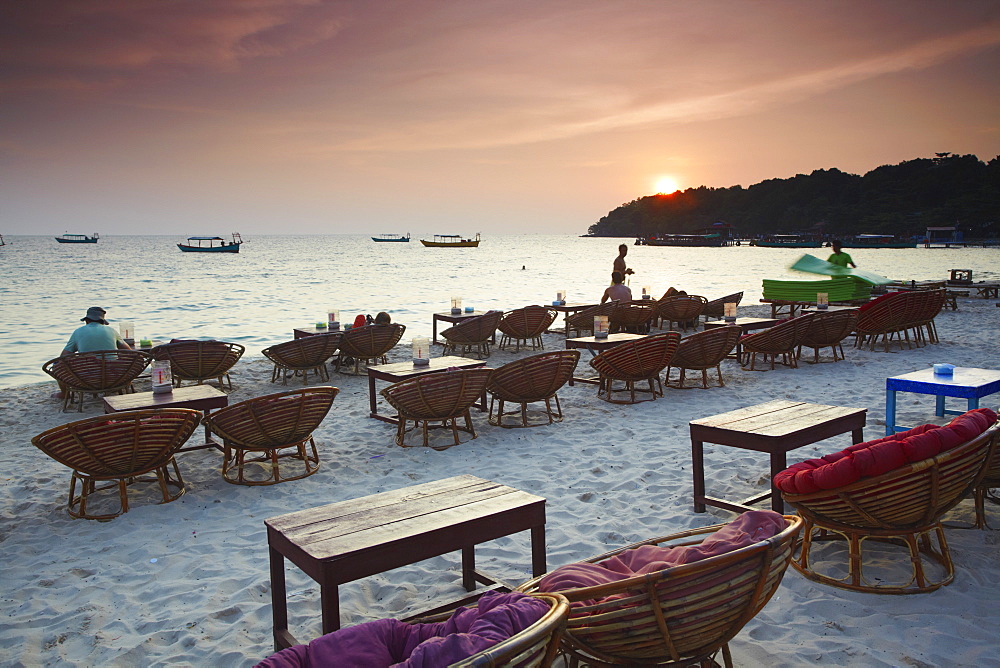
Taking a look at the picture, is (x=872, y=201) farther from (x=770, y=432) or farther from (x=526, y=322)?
(x=770, y=432)

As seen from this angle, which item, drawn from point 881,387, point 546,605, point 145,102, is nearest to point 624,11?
point 881,387

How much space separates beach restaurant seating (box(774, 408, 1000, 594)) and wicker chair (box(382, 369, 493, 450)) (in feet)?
10.1

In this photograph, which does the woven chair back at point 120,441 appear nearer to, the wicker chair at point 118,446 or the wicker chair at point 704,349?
the wicker chair at point 118,446

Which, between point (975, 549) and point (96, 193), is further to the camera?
point (96, 193)

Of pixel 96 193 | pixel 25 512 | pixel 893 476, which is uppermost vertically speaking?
pixel 96 193

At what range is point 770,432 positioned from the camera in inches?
148

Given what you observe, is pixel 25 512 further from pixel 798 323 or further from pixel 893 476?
pixel 798 323

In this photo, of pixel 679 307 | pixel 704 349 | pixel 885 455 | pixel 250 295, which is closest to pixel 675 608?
pixel 885 455

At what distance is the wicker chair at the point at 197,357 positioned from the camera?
7.79 m

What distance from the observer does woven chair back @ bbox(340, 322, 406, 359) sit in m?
8.85

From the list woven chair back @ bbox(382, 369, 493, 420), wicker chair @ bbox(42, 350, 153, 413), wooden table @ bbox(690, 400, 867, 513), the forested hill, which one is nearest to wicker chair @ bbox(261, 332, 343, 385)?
wicker chair @ bbox(42, 350, 153, 413)

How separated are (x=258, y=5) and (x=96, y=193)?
138ft

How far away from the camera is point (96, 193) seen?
1960 inches

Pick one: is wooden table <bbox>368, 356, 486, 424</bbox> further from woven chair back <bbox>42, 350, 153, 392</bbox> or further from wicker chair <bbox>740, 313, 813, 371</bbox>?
wicker chair <bbox>740, 313, 813, 371</bbox>
